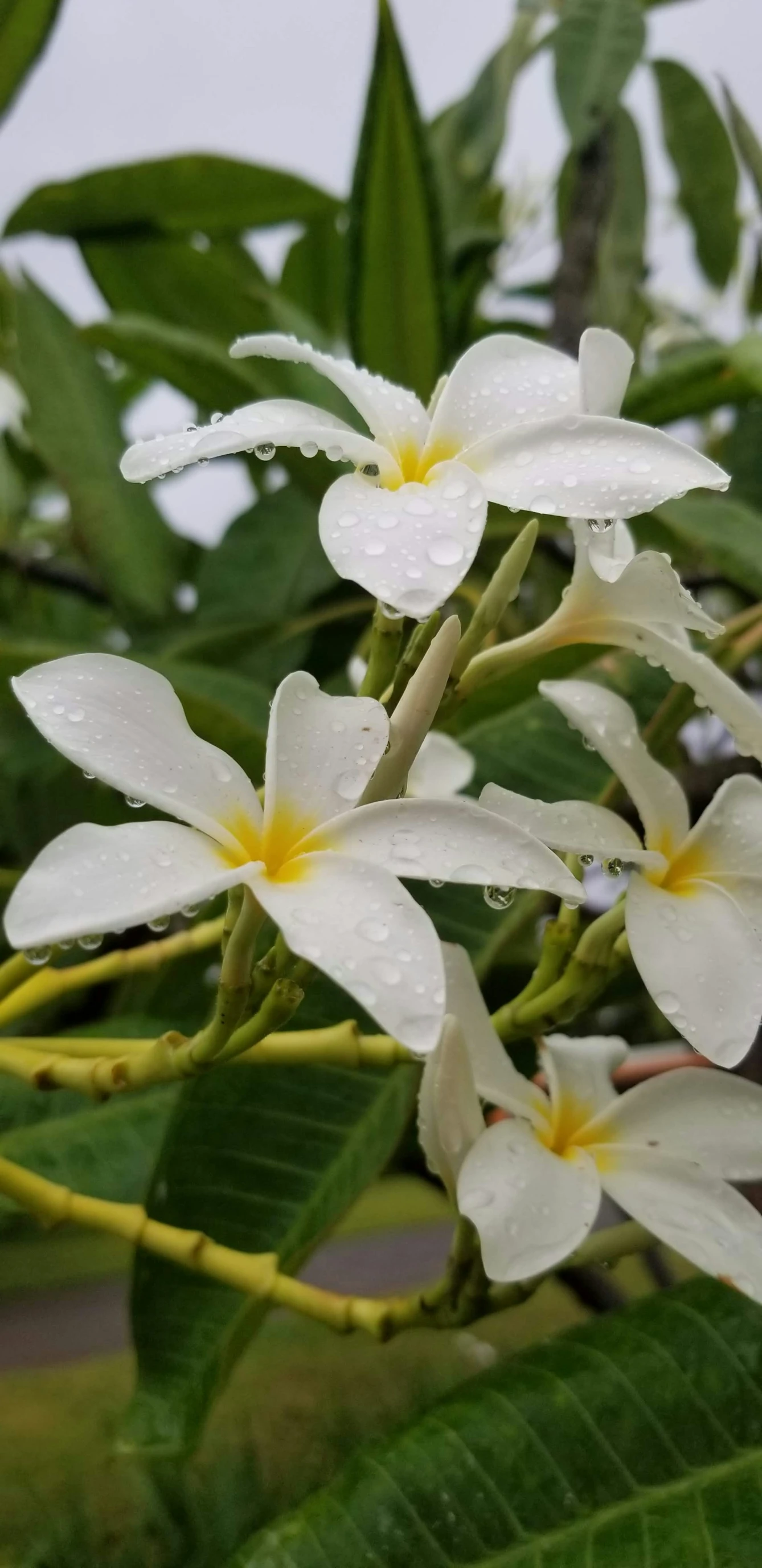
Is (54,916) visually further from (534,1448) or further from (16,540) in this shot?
(16,540)

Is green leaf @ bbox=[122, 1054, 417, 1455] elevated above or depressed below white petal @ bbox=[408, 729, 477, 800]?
below

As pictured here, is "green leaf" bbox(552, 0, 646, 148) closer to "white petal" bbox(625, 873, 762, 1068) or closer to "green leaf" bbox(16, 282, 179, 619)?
"green leaf" bbox(16, 282, 179, 619)

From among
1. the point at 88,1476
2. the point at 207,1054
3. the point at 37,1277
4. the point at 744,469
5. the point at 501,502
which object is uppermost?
the point at 501,502

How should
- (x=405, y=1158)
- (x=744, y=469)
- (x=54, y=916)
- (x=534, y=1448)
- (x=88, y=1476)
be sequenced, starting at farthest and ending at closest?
(x=744, y=469) → (x=405, y=1158) → (x=88, y=1476) → (x=534, y=1448) → (x=54, y=916)

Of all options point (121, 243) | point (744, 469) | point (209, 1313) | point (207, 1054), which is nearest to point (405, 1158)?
point (209, 1313)

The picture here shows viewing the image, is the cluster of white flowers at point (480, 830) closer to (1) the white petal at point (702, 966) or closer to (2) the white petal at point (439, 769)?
(1) the white petal at point (702, 966)

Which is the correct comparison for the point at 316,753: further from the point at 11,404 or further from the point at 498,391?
the point at 11,404

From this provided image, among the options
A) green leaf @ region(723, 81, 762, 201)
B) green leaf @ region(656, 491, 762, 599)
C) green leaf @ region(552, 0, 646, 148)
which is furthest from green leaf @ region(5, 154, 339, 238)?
green leaf @ region(656, 491, 762, 599)
